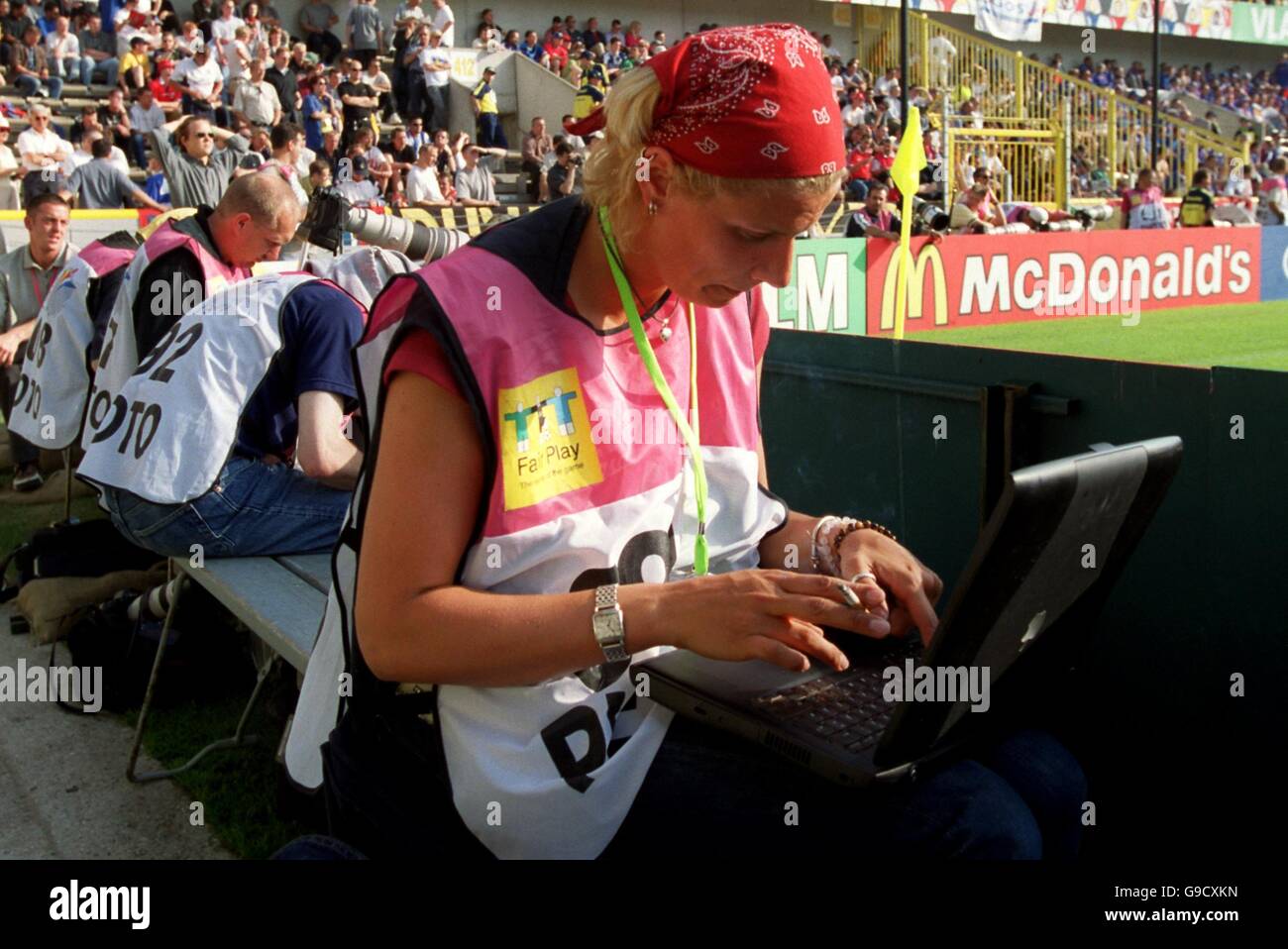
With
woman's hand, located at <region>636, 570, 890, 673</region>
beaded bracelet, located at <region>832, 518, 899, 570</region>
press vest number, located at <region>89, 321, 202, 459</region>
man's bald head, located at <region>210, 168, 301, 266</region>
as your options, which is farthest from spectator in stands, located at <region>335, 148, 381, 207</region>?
woman's hand, located at <region>636, 570, 890, 673</region>

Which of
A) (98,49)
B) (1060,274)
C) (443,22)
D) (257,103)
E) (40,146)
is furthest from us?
(443,22)

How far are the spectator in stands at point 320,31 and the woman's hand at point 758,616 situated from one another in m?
21.9

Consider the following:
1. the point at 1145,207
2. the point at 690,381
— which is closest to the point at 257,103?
the point at 1145,207

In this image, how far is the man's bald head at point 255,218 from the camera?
4262 mm

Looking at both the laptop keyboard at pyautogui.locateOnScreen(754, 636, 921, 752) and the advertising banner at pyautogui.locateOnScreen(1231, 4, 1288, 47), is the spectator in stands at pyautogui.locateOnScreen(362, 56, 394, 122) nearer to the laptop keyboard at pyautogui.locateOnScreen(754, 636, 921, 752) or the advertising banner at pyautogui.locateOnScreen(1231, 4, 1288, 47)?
the laptop keyboard at pyautogui.locateOnScreen(754, 636, 921, 752)

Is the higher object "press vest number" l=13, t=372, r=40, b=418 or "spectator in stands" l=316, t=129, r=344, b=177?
"spectator in stands" l=316, t=129, r=344, b=177

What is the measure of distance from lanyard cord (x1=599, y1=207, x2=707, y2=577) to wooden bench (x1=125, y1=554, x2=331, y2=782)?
1103 mm

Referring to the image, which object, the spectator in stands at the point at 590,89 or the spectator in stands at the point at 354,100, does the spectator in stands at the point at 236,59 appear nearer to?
the spectator in stands at the point at 354,100

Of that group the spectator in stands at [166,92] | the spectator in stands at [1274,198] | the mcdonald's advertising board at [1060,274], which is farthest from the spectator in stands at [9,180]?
the spectator in stands at [1274,198]

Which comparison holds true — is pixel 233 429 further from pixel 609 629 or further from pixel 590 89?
pixel 590 89

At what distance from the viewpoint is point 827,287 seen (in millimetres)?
11453

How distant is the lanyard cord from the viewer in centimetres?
176

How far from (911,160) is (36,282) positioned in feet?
16.5

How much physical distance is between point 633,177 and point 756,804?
2.80ft
